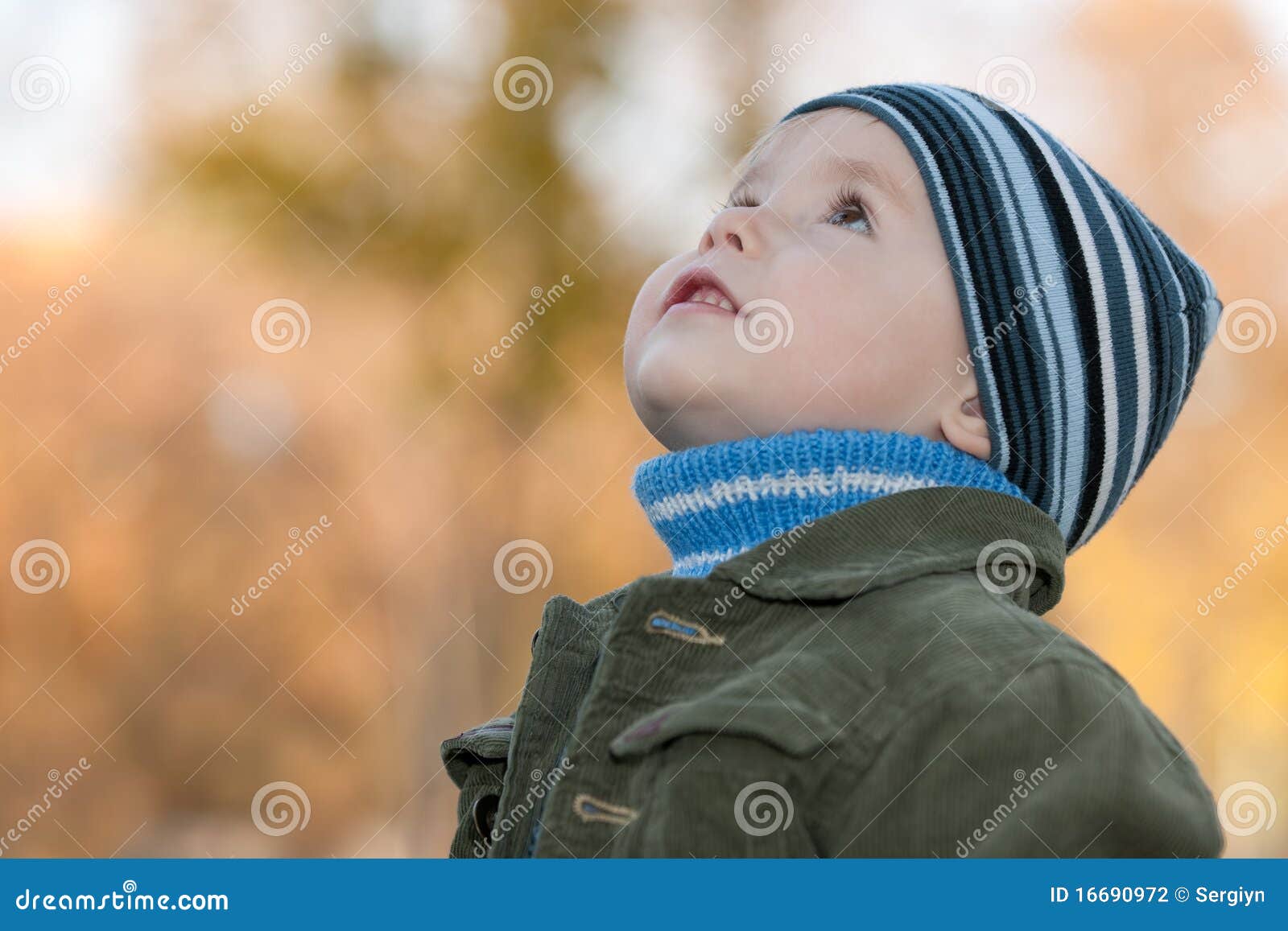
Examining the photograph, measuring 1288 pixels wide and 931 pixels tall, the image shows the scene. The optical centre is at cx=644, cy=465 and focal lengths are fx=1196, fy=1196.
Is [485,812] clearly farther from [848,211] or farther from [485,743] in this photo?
[848,211]

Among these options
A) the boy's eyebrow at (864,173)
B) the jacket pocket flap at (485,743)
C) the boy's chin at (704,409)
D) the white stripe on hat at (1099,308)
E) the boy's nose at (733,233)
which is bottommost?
the jacket pocket flap at (485,743)

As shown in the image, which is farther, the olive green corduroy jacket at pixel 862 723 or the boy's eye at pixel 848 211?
the boy's eye at pixel 848 211

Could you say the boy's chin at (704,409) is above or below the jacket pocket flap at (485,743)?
above

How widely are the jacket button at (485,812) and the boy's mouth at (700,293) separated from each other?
42 centimetres

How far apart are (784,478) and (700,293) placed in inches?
6.8

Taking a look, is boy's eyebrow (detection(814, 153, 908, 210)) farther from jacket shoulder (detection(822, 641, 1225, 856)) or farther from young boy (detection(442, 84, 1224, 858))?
jacket shoulder (detection(822, 641, 1225, 856))

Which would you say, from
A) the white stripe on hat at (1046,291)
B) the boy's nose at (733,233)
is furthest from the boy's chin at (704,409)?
the white stripe on hat at (1046,291)

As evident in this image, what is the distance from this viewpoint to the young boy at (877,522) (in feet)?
2.20

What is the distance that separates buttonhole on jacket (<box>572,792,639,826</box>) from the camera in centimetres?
74

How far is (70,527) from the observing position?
386 centimetres

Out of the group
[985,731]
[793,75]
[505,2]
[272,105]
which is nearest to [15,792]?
[272,105]

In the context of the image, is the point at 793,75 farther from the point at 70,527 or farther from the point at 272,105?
the point at 70,527

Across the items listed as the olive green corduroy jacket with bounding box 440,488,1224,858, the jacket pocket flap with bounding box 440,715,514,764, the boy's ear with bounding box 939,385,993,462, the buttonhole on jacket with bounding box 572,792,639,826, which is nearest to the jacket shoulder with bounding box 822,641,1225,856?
the olive green corduroy jacket with bounding box 440,488,1224,858

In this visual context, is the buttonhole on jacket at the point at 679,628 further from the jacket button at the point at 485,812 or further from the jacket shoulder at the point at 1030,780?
the jacket button at the point at 485,812
